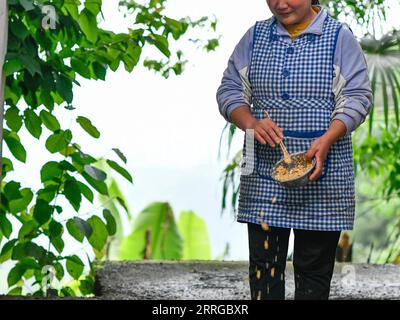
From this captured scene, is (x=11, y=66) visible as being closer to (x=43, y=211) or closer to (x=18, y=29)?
(x=18, y=29)

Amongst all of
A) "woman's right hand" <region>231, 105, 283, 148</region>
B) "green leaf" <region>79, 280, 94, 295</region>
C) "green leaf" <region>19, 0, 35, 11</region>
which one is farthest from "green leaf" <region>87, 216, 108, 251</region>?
"woman's right hand" <region>231, 105, 283, 148</region>

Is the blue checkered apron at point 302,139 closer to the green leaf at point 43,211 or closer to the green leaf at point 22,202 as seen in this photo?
the green leaf at point 43,211

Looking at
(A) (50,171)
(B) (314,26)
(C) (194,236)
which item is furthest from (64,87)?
(C) (194,236)

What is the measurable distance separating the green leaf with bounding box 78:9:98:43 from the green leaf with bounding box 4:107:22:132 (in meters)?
0.42

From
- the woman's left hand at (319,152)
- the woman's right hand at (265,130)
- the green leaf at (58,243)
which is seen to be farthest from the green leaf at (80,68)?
the woman's left hand at (319,152)

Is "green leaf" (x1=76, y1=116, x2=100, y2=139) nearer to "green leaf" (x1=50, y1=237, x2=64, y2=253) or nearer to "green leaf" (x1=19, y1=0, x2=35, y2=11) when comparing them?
"green leaf" (x1=50, y1=237, x2=64, y2=253)

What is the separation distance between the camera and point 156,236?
6176 mm

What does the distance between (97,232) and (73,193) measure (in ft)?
0.66

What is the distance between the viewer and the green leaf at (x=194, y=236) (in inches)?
251

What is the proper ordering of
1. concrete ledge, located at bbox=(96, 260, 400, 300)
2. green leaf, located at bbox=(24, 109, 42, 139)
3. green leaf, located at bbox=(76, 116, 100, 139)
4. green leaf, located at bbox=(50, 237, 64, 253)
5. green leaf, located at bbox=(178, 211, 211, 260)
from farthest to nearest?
green leaf, located at bbox=(178, 211, 211, 260), concrete ledge, located at bbox=(96, 260, 400, 300), green leaf, located at bbox=(50, 237, 64, 253), green leaf, located at bbox=(24, 109, 42, 139), green leaf, located at bbox=(76, 116, 100, 139)

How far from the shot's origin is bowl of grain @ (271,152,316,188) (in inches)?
105

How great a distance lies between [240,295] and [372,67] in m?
1.48
